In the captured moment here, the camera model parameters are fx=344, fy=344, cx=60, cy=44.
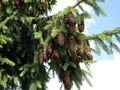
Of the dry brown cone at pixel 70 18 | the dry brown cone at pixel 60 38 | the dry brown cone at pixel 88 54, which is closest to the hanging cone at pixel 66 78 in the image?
the dry brown cone at pixel 88 54

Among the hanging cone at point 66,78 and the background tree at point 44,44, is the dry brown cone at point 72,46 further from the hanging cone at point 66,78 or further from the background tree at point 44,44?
the hanging cone at point 66,78

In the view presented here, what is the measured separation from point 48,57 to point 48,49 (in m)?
0.52

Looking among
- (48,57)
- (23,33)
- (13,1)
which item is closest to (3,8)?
(13,1)

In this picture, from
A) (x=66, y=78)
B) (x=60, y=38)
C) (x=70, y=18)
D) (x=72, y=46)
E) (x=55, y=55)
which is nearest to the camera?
(x=70, y=18)

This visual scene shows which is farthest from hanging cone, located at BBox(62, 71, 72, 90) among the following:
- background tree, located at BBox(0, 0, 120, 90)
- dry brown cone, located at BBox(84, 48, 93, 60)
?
dry brown cone, located at BBox(84, 48, 93, 60)

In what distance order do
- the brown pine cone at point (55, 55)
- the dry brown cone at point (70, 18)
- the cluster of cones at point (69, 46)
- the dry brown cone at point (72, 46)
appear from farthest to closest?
the brown pine cone at point (55, 55)
the dry brown cone at point (72, 46)
the cluster of cones at point (69, 46)
the dry brown cone at point (70, 18)

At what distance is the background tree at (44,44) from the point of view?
20.2 feet

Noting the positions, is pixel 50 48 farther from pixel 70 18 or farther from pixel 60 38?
pixel 70 18

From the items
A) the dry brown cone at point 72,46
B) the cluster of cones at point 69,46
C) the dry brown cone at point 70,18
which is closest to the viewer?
the dry brown cone at point 70,18

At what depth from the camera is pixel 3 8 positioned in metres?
7.29

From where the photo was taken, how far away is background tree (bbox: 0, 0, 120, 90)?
20.2 feet

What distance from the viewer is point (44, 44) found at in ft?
20.8

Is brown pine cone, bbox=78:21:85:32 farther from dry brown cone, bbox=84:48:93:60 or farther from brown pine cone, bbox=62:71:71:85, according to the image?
brown pine cone, bbox=62:71:71:85

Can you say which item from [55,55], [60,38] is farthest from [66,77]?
[60,38]
